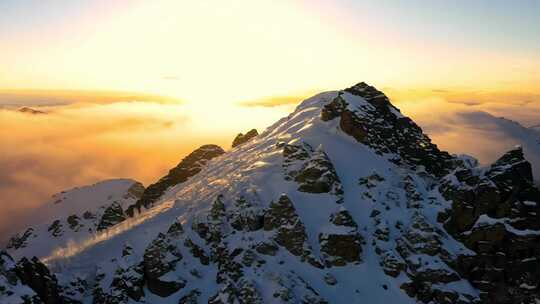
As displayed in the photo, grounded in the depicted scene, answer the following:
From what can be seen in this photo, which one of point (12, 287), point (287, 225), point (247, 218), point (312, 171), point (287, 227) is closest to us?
point (12, 287)

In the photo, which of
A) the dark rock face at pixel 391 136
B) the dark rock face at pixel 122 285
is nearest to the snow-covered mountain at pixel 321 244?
the dark rock face at pixel 122 285

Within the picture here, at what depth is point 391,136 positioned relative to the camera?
625ft

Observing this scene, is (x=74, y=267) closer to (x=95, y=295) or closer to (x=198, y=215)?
(x=95, y=295)

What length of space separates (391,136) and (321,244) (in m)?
60.7

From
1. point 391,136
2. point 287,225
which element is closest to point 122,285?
point 287,225

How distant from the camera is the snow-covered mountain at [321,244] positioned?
450 feet

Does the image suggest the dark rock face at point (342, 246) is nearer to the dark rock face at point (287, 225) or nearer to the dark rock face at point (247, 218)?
the dark rock face at point (287, 225)

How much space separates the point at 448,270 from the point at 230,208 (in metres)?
64.7

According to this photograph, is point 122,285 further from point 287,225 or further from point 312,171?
point 312,171

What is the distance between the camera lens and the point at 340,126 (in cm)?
19225

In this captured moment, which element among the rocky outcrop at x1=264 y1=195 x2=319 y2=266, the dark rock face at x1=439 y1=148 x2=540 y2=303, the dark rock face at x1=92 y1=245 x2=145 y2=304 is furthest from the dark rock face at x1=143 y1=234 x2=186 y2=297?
the dark rock face at x1=439 y1=148 x2=540 y2=303

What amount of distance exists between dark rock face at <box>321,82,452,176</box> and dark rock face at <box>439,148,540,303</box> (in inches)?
1091

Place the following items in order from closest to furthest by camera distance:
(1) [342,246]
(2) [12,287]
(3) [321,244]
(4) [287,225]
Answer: (2) [12,287], (1) [342,246], (3) [321,244], (4) [287,225]

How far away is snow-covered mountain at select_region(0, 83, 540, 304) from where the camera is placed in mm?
137250
